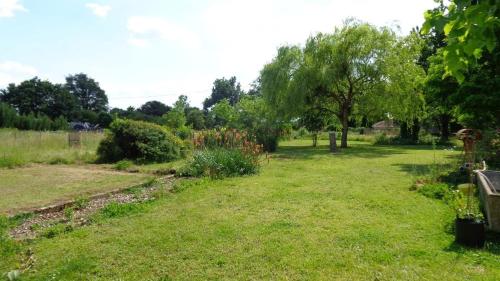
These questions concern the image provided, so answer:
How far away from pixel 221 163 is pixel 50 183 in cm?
447

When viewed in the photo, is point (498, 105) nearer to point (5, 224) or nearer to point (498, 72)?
point (498, 72)

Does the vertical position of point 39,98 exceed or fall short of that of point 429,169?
it exceeds it

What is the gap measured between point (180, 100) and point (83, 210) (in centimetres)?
3140

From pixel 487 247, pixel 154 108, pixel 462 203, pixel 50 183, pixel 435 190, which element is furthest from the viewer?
pixel 154 108

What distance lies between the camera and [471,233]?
178 inches

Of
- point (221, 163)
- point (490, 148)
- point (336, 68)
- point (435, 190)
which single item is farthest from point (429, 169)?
point (336, 68)

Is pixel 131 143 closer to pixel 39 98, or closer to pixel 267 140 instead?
pixel 267 140

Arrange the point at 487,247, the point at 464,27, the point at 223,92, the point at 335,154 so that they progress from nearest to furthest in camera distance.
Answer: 1. the point at 464,27
2. the point at 487,247
3. the point at 335,154
4. the point at 223,92

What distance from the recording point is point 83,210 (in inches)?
257

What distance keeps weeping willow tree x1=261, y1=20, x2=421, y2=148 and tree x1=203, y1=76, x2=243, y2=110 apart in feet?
220

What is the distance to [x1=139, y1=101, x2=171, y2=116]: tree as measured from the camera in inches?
2849

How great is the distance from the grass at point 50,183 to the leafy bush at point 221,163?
1.48 m

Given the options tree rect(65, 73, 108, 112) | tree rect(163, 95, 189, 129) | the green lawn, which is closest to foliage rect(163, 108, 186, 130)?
tree rect(163, 95, 189, 129)

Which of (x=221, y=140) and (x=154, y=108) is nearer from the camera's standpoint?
(x=221, y=140)
